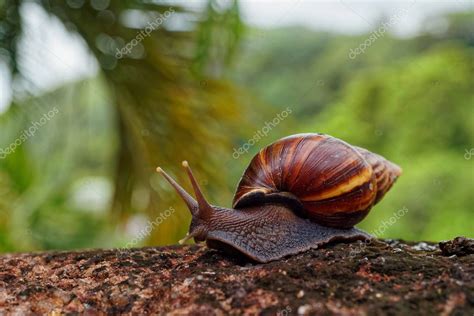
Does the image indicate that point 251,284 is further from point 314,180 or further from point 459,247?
point 459,247

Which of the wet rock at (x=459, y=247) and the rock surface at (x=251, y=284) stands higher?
the wet rock at (x=459, y=247)

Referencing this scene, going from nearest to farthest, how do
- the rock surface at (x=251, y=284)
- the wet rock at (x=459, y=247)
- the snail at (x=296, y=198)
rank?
the rock surface at (x=251, y=284) < the wet rock at (x=459, y=247) < the snail at (x=296, y=198)

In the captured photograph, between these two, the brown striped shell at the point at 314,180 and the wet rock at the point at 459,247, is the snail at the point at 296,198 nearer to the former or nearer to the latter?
the brown striped shell at the point at 314,180

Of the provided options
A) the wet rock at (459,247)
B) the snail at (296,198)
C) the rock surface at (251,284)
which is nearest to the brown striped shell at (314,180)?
the snail at (296,198)

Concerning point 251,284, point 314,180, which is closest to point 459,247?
point 314,180

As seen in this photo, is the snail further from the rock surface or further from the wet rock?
the wet rock

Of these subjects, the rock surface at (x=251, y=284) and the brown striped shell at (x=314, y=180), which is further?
the brown striped shell at (x=314, y=180)

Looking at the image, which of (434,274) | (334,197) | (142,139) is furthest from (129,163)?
(434,274)

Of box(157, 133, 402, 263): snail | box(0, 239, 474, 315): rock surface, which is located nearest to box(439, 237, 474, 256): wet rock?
box(0, 239, 474, 315): rock surface

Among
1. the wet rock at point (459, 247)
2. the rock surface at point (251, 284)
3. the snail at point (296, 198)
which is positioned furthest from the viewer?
the snail at point (296, 198)
